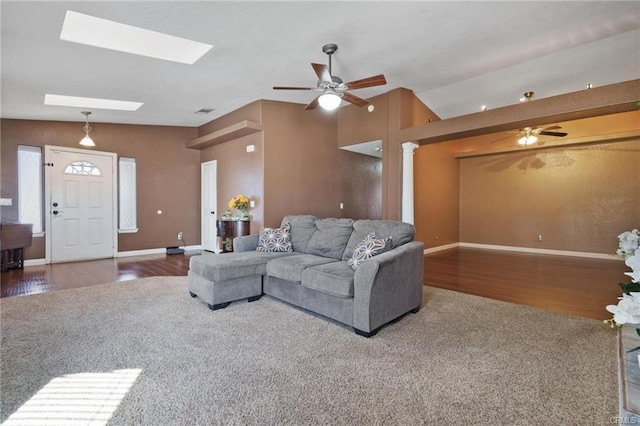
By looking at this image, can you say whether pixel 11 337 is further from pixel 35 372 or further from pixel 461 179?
pixel 461 179

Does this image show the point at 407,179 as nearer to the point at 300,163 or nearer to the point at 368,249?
the point at 300,163

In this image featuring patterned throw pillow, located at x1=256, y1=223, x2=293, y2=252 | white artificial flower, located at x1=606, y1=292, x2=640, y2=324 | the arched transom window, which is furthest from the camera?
the arched transom window

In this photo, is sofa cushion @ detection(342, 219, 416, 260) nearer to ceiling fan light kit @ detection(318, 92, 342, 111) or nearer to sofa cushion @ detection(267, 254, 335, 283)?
sofa cushion @ detection(267, 254, 335, 283)

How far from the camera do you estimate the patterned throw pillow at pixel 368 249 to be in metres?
3.10

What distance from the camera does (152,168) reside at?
23.0 feet

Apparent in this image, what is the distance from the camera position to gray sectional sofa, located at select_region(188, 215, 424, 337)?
2779 millimetres

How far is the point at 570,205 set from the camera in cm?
724

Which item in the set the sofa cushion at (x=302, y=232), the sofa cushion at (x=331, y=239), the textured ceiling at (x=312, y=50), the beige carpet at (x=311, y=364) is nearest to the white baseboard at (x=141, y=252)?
the textured ceiling at (x=312, y=50)

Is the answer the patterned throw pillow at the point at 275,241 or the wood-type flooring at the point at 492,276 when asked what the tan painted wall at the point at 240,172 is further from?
the wood-type flooring at the point at 492,276

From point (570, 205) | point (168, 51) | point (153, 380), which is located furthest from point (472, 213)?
point (153, 380)

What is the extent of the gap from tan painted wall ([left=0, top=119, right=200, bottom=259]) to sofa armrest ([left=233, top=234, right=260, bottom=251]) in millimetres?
3672

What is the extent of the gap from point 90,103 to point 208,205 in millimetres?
2999

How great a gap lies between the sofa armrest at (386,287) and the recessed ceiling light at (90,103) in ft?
16.2

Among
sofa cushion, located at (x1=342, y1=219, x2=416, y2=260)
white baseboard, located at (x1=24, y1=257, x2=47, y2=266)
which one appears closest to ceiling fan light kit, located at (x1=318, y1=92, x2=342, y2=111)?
sofa cushion, located at (x1=342, y1=219, x2=416, y2=260)
